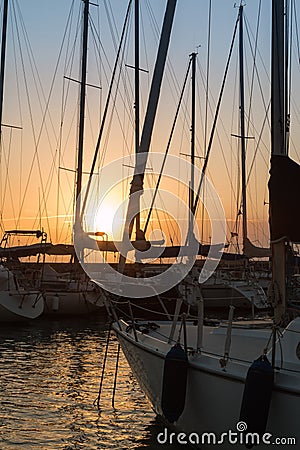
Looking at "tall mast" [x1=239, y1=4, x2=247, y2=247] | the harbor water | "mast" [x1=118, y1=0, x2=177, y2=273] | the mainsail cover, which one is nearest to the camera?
the mainsail cover

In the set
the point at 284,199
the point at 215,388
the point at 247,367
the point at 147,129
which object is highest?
the point at 147,129

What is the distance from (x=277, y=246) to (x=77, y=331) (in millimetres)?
16854

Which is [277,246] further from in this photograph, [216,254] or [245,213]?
[245,213]

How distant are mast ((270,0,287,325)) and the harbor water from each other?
2725 millimetres

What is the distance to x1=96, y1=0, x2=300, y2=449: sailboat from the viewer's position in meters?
7.39

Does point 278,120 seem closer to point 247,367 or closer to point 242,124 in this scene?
point 247,367

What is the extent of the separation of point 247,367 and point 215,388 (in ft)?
1.84

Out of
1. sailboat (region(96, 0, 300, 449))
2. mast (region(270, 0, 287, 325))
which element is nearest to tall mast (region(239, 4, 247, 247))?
sailboat (region(96, 0, 300, 449))

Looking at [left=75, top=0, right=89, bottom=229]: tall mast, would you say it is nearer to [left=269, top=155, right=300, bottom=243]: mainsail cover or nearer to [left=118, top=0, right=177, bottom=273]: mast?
[left=118, top=0, right=177, bottom=273]: mast

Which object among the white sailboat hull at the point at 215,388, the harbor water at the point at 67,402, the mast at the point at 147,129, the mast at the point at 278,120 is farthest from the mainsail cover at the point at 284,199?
the mast at the point at 147,129

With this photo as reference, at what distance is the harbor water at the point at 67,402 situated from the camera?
10459 mm

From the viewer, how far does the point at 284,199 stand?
30.3 feet

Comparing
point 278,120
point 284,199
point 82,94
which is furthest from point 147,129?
point 82,94

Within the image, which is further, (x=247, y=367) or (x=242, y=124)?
(x=242, y=124)
